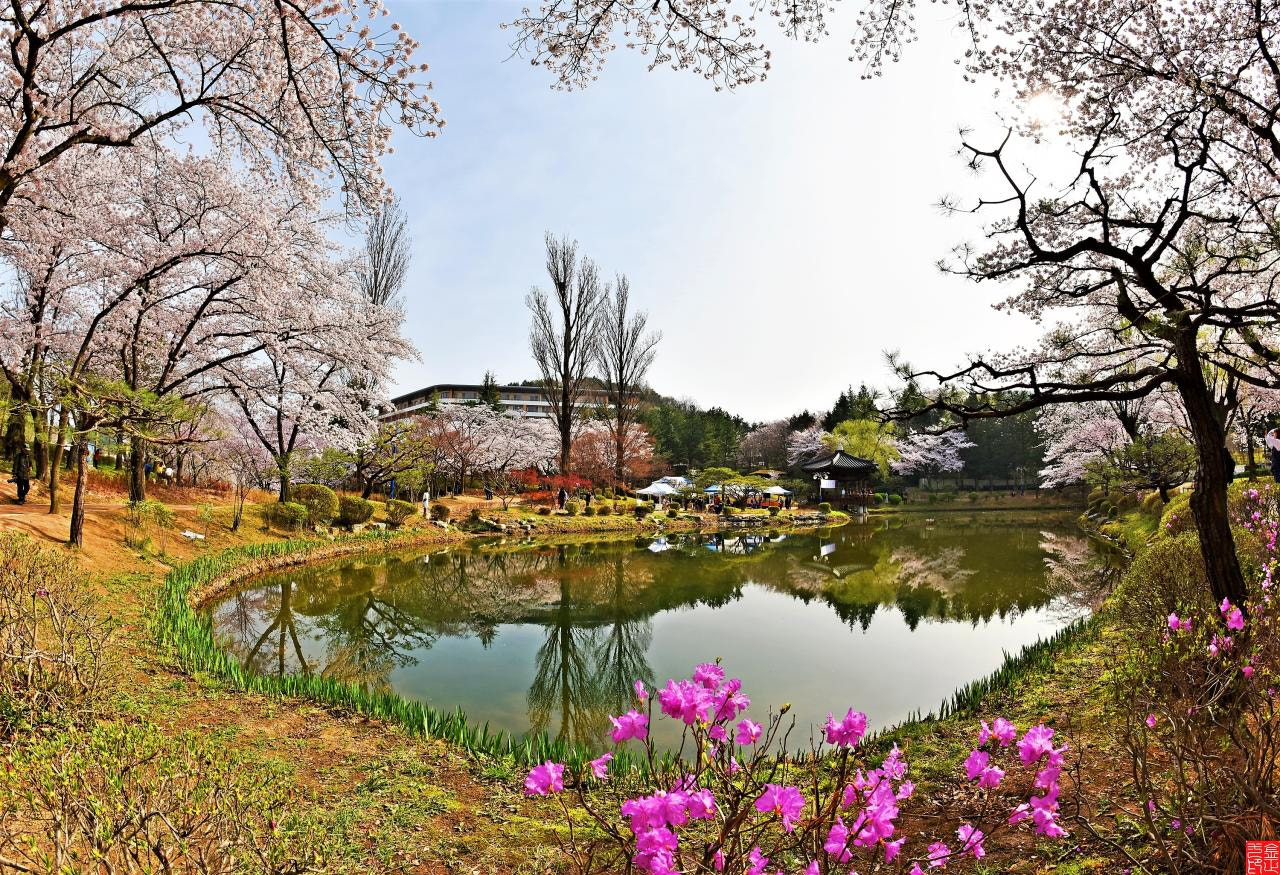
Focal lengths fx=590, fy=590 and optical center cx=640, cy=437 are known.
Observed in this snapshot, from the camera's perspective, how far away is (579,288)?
74.8ft

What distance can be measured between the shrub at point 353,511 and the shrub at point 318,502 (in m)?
0.24

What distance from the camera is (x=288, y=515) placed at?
1391cm

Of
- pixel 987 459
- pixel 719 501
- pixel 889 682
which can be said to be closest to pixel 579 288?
pixel 719 501

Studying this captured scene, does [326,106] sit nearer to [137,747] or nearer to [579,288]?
[137,747]

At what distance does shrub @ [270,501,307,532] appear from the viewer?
45.4 feet

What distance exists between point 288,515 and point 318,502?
1.22 m

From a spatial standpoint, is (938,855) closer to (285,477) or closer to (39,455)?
(285,477)

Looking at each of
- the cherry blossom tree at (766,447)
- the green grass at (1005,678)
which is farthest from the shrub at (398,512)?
the cherry blossom tree at (766,447)

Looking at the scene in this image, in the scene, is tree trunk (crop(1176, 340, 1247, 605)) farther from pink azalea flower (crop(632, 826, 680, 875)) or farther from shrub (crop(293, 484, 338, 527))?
shrub (crop(293, 484, 338, 527))

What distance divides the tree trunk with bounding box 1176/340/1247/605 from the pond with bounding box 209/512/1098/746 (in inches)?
96.0

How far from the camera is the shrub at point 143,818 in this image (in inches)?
71.0

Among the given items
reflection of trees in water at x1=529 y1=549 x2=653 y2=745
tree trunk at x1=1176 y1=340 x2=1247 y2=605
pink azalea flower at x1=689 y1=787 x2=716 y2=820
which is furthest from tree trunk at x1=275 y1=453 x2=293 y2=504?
tree trunk at x1=1176 y1=340 x2=1247 y2=605

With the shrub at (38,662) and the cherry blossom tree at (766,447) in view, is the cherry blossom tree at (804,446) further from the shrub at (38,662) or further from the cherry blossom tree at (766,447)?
the shrub at (38,662)

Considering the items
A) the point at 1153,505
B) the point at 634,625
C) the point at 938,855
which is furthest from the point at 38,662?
the point at 1153,505
